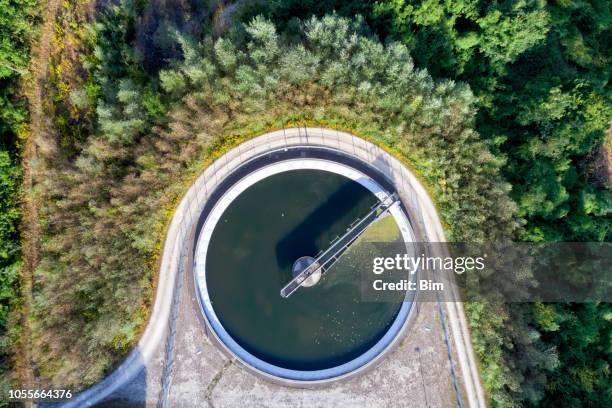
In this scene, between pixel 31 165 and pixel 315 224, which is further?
pixel 31 165

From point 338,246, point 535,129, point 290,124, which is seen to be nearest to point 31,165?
point 290,124

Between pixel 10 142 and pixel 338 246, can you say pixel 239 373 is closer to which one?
pixel 338 246

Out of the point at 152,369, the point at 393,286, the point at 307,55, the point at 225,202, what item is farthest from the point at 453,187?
the point at 152,369

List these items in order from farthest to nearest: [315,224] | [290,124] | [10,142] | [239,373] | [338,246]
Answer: [10,142] → [290,124] → [315,224] → [338,246] → [239,373]

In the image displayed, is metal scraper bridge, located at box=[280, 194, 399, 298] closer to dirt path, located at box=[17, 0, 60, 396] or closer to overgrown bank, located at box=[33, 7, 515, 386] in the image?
overgrown bank, located at box=[33, 7, 515, 386]

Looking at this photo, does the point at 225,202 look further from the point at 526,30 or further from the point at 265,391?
the point at 526,30

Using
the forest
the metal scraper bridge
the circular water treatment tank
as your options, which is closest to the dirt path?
the forest
